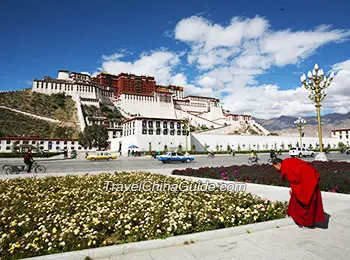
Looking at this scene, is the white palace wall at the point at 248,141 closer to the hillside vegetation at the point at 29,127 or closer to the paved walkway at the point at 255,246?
the hillside vegetation at the point at 29,127

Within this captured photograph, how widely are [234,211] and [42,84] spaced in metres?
110

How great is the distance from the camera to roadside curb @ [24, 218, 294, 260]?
138 inches

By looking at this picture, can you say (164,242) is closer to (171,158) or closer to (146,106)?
(171,158)

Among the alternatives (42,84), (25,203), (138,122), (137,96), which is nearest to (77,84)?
(42,84)

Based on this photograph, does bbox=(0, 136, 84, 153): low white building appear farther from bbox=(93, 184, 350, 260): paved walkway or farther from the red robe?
the red robe

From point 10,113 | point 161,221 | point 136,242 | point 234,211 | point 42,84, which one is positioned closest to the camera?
point 136,242

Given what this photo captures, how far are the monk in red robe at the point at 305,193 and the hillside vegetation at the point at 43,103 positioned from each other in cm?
9174

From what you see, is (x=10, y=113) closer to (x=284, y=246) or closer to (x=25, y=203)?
(x=25, y=203)

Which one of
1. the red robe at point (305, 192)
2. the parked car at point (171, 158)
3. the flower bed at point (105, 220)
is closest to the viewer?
the flower bed at point (105, 220)

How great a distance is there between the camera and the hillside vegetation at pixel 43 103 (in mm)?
86369

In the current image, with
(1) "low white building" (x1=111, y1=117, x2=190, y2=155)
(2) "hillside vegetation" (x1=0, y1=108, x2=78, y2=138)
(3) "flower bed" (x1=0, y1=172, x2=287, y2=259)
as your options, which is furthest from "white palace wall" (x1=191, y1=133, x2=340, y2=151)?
(3) "flower bed" (x1=0, y1=172, x2=287, y2=259)

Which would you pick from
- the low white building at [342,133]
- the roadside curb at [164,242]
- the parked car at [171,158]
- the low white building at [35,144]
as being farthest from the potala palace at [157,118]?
A: the roadside curb at [164,242]

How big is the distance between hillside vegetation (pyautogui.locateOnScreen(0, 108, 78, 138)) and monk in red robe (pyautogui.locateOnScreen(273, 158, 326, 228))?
80.9 meters

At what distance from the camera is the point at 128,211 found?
16.9ft
